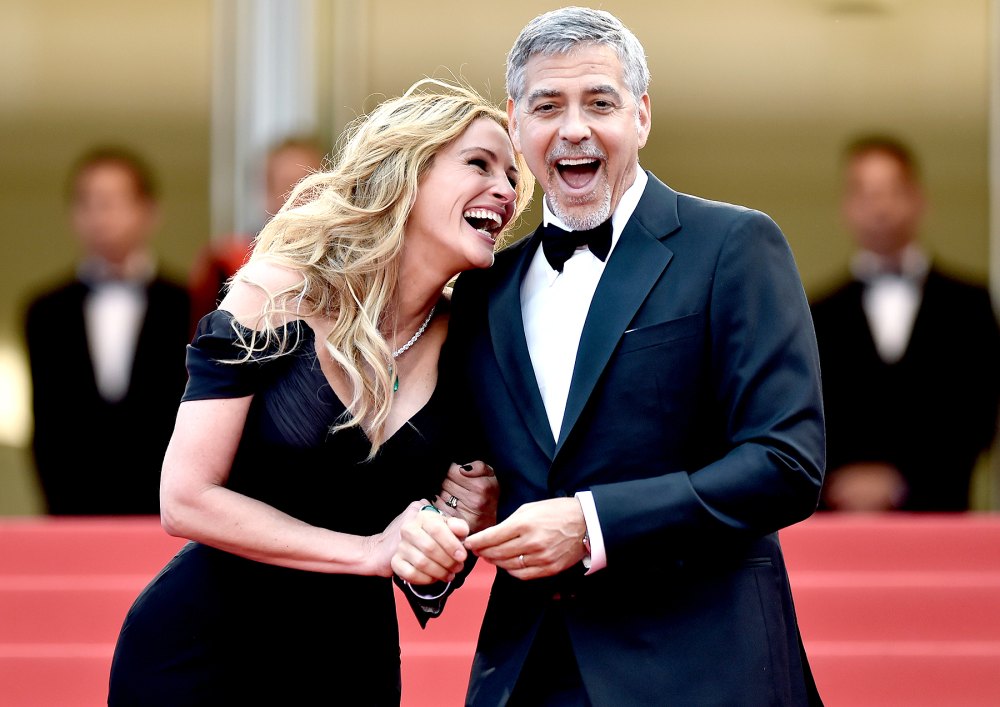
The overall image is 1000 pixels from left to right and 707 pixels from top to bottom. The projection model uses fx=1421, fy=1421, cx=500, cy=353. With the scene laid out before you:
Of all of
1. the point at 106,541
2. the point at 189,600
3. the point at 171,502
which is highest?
the point at 171,502

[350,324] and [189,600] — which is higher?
[350,324]

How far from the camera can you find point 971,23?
281 inches

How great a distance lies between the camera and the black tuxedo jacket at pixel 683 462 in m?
2.04

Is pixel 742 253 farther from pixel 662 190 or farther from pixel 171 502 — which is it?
pixel 171 502

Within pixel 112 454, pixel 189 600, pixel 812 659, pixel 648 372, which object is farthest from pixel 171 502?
pixel 112 454

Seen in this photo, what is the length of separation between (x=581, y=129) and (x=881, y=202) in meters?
2.88

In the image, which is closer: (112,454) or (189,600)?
(189,600)

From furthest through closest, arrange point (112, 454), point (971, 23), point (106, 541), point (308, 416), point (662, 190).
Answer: point (971, 23), point (112, 454), point (106, 541), point (308, 416), point (662, 190)

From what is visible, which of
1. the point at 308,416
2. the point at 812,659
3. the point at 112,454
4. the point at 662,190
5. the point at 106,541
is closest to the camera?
the point at 662,190

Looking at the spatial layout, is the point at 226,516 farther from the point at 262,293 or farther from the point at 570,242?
the point at 570,242

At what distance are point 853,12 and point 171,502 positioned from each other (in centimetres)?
569

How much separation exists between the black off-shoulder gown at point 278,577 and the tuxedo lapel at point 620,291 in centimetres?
49

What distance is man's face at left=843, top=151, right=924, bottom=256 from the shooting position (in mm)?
4809

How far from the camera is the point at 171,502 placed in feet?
7.88
